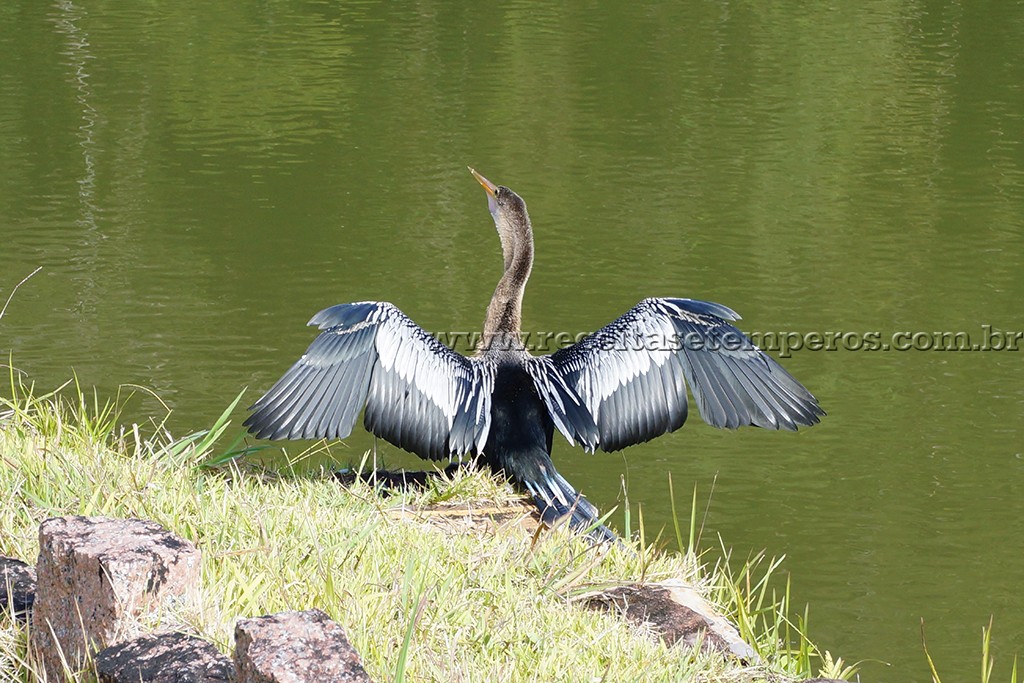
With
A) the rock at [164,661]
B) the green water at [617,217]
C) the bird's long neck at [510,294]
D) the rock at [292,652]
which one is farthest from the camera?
the green water at [617,217]

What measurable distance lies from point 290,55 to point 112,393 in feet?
25.1

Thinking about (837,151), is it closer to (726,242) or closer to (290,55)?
(726,242)

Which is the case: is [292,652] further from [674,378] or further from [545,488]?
[674,378]

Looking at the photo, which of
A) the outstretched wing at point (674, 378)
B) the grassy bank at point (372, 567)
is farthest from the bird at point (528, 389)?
the grassy bank at point (372, 567)

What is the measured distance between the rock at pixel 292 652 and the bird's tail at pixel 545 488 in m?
1.81

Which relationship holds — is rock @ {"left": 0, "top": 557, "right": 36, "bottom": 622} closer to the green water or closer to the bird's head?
the bird's head

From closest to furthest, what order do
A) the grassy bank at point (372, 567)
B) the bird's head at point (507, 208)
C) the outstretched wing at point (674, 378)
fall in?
the grassy bank at point (372, 567)
the outstretched wing at point (674, 378)
the bird's head at point (507, 208)

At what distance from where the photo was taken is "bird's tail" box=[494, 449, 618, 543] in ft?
13.7

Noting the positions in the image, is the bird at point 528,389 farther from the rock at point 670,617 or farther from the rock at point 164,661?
the rock at point 164,661

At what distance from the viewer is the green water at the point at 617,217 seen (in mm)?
5793

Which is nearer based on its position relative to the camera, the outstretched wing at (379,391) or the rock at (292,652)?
the rock at (292,652)

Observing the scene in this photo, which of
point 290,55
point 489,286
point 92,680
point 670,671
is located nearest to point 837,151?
point 489,286

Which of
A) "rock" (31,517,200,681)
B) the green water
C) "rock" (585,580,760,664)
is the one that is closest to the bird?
"rock" (585,580,760,664)

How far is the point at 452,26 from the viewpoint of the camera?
48.9 feet
